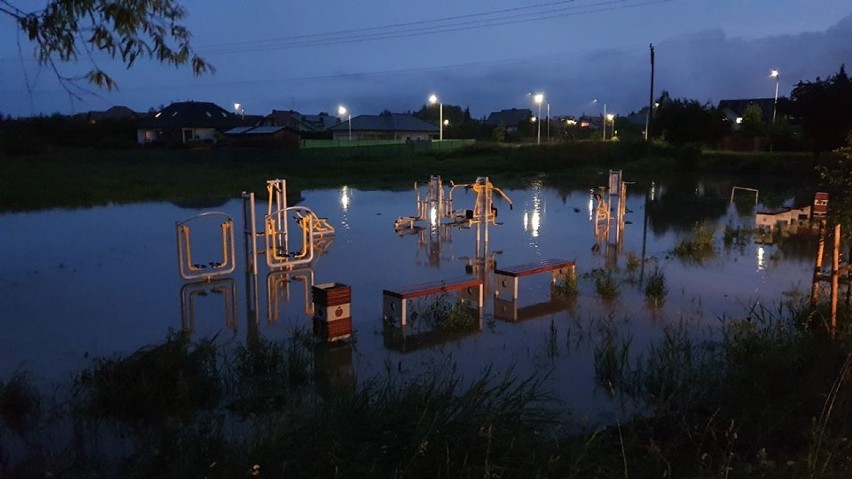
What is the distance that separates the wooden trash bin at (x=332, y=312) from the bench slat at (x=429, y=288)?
842 millimetres

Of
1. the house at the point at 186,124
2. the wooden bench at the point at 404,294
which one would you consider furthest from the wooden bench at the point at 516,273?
the house at the point at 186,124

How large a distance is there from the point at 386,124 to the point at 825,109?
141 ft

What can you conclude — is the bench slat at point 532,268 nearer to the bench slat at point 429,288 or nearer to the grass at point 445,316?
the bench slat at point 429,288

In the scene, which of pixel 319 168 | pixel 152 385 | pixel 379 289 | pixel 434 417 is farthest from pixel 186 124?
pixel 434 417

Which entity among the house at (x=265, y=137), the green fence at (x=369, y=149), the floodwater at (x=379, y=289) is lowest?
the floodwater at (x=379, y=289)

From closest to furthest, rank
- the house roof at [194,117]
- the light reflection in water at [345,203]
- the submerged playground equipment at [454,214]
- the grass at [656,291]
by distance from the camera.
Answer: the grass at [656,291] < the submerged playground equipment at [454,214] < the light reflection in water at [345,203] < the house roof at [194,117]

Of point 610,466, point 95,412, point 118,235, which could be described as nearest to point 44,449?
point 95,412

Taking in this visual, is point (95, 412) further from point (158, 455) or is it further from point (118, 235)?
point (118, 235)

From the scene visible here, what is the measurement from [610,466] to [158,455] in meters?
2.99

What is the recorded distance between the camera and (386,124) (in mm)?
72688

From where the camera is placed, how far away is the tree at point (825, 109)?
36.6m

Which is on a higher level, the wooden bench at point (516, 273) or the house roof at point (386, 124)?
the house roof at point (386, 124)

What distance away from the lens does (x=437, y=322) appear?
930 centimetres

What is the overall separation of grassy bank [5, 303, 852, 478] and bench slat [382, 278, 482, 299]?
3.93ft
